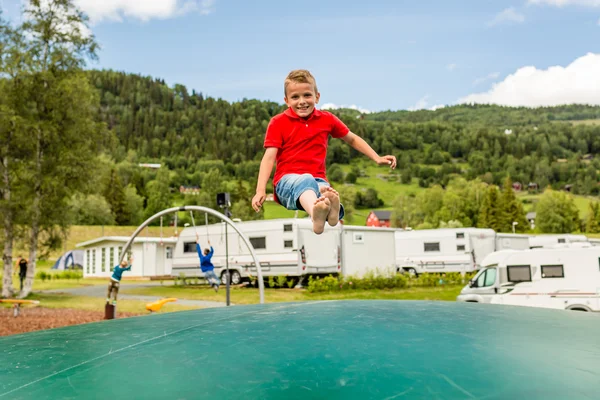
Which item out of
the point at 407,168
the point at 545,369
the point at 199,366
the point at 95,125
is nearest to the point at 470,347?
the point at 545,369

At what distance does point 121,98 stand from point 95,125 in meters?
161

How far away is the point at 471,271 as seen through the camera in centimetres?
2653

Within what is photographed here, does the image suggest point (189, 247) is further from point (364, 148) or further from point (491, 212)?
point (491, 212)

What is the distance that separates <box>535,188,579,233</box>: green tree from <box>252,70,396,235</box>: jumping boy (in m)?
73.0

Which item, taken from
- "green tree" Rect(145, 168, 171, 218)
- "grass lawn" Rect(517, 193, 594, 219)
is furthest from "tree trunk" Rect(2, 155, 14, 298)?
"grass lawn" Rect(517, 193, 594, 219)

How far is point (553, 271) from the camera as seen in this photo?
44.5ft

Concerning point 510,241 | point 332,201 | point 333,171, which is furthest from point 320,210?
point 510,241

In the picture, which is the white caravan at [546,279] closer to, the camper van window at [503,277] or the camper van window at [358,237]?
the camper van window at [503,277]

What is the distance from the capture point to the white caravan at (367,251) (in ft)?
71.8

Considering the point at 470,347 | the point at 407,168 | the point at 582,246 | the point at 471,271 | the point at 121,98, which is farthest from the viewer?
the point at 121,98

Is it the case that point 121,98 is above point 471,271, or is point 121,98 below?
above

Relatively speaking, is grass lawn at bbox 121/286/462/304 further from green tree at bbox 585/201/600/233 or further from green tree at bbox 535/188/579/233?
green tree at bbox 585/201/600/233

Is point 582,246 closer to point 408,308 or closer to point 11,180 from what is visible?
point 408,308

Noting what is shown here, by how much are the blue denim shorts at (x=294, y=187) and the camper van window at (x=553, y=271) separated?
12159mm
